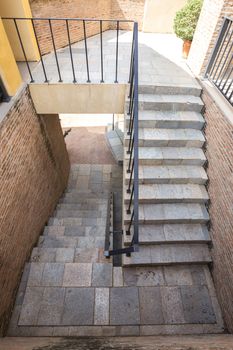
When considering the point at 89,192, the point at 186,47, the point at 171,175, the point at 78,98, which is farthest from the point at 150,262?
the point at 186,47

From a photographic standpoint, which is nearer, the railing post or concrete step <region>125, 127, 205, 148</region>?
the railing post

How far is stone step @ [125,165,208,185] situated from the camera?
11.1ft

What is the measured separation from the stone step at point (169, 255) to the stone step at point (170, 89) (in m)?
2.73

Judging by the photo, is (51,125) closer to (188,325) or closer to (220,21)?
(220,21)

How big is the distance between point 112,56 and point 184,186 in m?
3.46

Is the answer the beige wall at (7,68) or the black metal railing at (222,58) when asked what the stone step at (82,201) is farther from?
the black metal railing at (222,58)

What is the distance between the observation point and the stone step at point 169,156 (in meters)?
3.47

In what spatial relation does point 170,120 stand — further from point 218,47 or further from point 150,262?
point 150,262

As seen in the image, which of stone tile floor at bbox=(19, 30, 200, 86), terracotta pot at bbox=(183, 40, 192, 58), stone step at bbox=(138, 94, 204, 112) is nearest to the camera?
stone step at bbox=(138, 94, 204, 112)

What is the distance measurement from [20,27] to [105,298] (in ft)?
16.4

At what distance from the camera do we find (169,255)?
3.05m

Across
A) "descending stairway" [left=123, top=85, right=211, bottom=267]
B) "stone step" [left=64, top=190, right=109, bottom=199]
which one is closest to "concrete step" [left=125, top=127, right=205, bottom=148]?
"descending stairway" [left=123, top=85, right=211, bottom=267]

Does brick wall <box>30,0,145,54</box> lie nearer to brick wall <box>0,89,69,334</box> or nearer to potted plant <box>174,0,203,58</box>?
brick wall <box>0,89,69,334</box>

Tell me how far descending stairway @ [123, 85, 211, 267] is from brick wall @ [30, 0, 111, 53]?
266 centimetres
